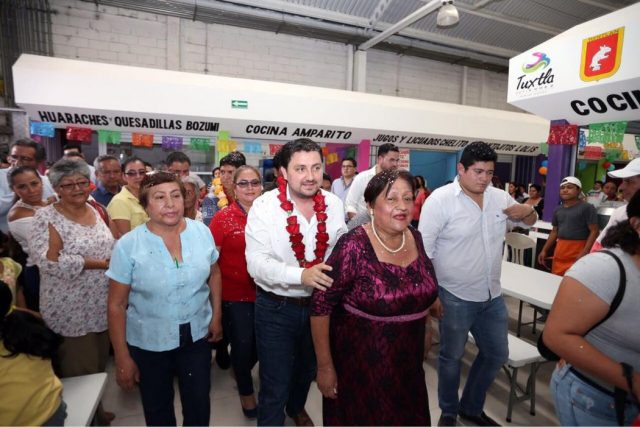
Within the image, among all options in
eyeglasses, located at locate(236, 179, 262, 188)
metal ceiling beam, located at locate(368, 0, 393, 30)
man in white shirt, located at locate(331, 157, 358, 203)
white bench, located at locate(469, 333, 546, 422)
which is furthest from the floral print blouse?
metal ceiling beam, located at locate(368, 0, 393, 30)

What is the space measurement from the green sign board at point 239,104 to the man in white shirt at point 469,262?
174 inches

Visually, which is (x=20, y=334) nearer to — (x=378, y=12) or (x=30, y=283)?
(x=30, y=283)

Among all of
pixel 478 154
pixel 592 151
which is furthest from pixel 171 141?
pixel 592 151

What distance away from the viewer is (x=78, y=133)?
207 inches

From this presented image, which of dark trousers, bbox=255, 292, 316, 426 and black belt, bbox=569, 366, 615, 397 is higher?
black belt, bbox=569, 366, 615, 397

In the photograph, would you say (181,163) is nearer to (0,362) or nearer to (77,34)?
(0,362)

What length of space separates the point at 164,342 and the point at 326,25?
25.6 feet

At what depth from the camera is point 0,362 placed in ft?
3.88

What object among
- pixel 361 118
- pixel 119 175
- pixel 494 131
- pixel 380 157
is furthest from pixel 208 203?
pixel 494 131

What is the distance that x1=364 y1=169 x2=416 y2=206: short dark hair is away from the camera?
59.3 inches

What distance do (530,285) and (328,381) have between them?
2.22 meters

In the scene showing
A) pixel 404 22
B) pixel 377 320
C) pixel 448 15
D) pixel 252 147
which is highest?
pixel 404 22

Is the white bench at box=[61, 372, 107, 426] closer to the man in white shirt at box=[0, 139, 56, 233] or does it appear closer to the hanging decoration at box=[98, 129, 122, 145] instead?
the man in white shirt at box=[0, 139, 56, 233]

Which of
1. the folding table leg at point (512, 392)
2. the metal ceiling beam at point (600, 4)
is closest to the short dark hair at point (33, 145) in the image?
the folding table leg at point (512, 392)
